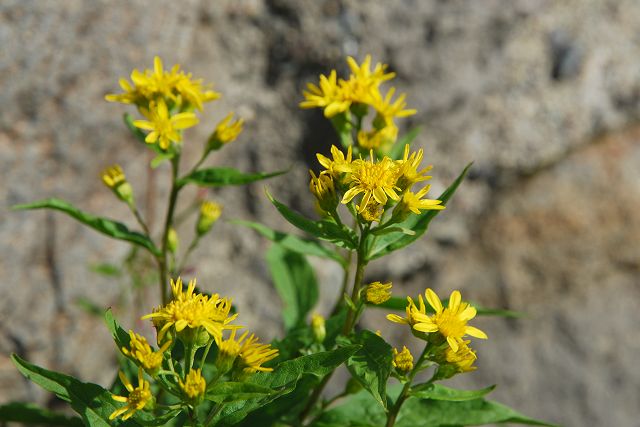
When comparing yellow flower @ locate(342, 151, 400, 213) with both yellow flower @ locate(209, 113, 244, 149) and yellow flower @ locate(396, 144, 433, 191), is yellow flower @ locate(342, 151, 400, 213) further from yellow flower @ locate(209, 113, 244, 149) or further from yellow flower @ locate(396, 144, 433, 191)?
yellow flower @ locate(209, 113, 244, 149)

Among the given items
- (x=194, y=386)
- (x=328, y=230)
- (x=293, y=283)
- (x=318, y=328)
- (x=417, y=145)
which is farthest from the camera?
(x=417, y=145)

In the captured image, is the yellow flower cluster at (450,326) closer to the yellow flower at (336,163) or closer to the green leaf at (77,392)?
the yellow flower at (336,163)

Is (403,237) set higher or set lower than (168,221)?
higher

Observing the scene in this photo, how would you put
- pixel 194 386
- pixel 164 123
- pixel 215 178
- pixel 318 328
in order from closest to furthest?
pixel 194 386 → pixel 318 328 → pixel 164 123 → pixel 215 178

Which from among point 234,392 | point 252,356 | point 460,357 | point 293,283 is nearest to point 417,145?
point 293,283

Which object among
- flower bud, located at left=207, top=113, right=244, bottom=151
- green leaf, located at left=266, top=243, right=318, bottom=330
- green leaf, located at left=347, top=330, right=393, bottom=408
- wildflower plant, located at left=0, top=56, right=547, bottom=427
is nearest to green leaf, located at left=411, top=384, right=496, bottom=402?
wildflower plant, located at left=0, top=56, right=547, bottom=427

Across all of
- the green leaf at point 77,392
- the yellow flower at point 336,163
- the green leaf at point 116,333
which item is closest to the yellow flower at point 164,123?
the yellow flower at point 336,163

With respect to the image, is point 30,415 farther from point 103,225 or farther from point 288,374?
point 288,374
